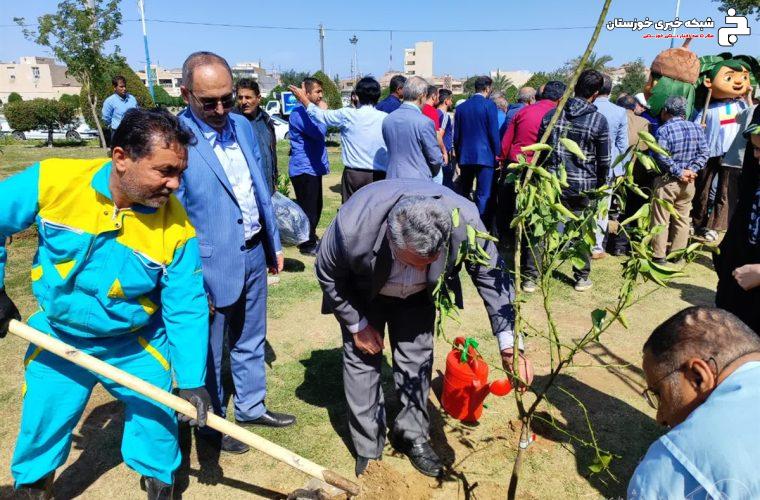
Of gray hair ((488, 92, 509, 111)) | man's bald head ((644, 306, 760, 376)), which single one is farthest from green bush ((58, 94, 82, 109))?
man's bald head ((644, 306, 760, 376))

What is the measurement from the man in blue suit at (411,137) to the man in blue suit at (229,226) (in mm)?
2401

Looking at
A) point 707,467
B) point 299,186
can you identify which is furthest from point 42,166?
point 299,186

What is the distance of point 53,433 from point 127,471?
777 millimetres

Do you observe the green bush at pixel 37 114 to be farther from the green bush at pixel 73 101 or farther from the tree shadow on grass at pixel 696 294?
the tree shadow on grass at pixel 696 294

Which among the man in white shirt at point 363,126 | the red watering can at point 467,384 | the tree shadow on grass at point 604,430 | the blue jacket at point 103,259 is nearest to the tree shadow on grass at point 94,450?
the blue jacket at point 103,259

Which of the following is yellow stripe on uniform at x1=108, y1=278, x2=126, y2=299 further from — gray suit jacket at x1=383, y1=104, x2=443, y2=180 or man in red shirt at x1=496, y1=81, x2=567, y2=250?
man in red shirt at x1=496, y1=81, x2=567, y2=250

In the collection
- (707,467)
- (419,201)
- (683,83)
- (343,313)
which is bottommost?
(343,313)

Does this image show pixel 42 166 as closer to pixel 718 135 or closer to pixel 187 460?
pixel 187 460

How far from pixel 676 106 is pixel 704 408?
518cm

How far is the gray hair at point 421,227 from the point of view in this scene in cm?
193

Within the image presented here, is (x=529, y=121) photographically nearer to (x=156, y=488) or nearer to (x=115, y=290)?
(x=115, y=290)

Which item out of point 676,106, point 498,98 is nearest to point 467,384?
point 676,106

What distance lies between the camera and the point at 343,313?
2520 millimetres

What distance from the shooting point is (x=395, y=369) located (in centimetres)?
283
